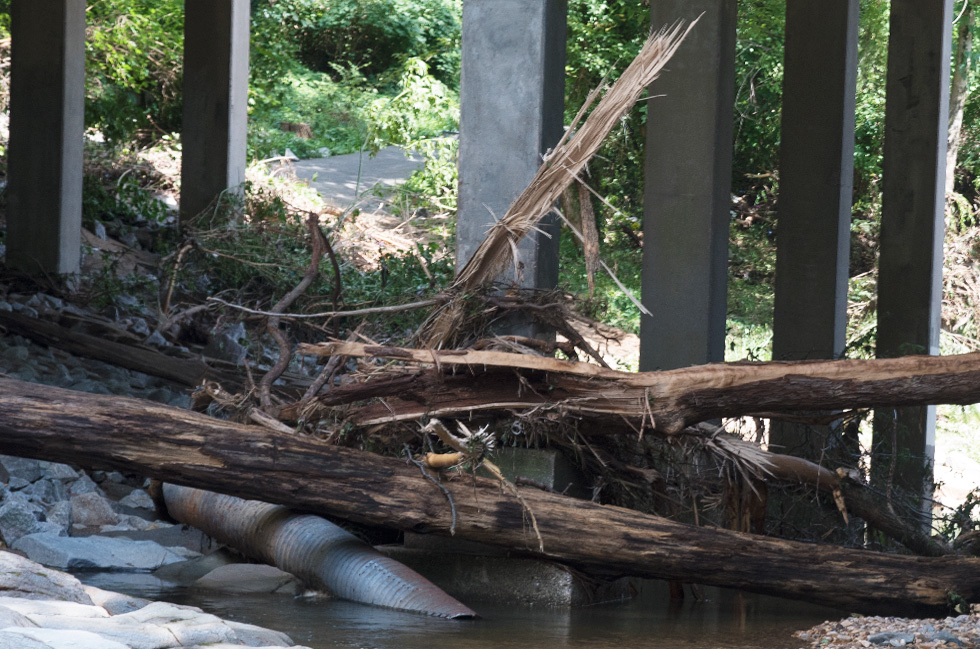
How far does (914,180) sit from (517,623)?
6.23m

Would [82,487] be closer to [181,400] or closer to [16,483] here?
[16,483]

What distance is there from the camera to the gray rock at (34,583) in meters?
4.13

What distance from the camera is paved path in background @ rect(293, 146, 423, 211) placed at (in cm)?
1880

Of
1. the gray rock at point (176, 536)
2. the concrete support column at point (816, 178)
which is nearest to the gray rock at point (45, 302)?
the gray rock at point (176, 536)

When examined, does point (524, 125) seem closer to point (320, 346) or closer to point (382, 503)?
point (320, 346)

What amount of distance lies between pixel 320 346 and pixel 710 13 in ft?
11.7

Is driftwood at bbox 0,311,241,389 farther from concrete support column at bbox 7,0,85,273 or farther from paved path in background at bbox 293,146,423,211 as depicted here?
paved path in background at bbox 293,146,423,211

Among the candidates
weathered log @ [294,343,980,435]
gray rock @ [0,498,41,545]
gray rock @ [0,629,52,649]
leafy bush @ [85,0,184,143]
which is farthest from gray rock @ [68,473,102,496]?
leafy bush @ [85,0,184,143]

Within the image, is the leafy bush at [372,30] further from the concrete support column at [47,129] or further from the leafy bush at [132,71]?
the concrete support column at [47,129]

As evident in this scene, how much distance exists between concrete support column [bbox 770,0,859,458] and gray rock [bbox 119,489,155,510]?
4737mm

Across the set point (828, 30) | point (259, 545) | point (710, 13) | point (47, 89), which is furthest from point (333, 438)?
point (47, 89)

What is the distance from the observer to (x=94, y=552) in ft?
18.4

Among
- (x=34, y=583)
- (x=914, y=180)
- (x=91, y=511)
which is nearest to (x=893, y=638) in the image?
(x=34, y=583)

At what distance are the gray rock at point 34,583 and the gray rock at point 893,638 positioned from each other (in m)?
3.20
